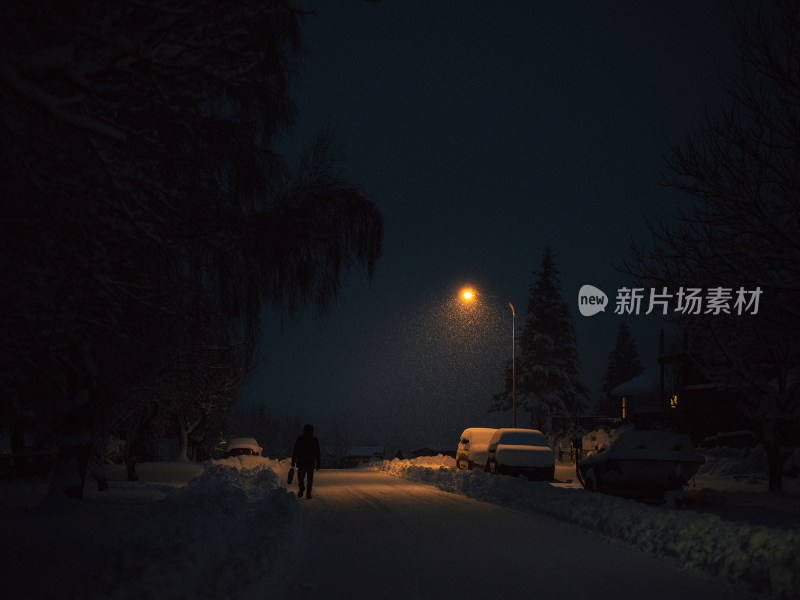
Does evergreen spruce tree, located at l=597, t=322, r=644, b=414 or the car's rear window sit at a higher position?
evergreen spruce tree, located at l=597, t=322, r=644, b=414

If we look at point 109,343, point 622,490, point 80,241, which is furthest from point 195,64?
point 622,490

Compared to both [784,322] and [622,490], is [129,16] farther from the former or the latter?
[622,490]

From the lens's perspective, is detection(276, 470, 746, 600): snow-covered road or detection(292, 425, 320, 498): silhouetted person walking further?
detection(292, 425, 320, 498): silhouetted person walking

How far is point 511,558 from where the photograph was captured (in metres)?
8.55

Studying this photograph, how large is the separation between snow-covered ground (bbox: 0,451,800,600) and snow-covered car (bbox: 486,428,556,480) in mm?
7219

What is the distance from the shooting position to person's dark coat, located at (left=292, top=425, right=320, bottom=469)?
57.4 ft

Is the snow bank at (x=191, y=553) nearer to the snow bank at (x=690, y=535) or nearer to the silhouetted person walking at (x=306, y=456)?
the snow bank at (x=690, y=535)

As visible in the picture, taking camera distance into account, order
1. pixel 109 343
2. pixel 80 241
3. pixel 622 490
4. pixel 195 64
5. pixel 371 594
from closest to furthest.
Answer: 1. pixel 195 64
2. pixel 80 241
3. pixel 371 594
4. pixel 109 343
5. pixel 622 490

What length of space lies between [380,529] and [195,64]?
8.62 metres

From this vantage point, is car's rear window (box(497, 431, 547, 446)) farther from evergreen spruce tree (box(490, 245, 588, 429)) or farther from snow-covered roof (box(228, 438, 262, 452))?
evergreen spruce tree (box(490, 245, 588, 429))

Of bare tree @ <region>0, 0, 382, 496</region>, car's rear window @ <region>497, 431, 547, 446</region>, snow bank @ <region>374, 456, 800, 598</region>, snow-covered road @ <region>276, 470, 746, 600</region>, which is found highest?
bare tree @ <region>0, 0, 382, 496</region>

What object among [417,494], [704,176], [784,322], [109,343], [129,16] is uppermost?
[704,176]

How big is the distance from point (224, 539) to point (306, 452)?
9572 mm

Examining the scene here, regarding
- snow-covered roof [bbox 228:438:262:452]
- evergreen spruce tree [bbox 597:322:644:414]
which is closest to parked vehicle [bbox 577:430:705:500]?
snow-covered roof [bbox 228:438:262:452]
